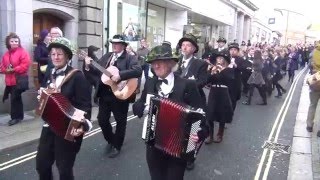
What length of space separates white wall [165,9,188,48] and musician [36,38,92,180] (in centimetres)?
1646

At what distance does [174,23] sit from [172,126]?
1763cm

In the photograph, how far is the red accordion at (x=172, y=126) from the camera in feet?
10.3

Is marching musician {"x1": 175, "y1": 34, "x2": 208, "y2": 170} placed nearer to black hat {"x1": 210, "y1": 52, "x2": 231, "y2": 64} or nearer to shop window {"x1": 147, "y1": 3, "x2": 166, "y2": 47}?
black hat {"x1": 210, "y1": 52, "x2": 231, "y2": 64}

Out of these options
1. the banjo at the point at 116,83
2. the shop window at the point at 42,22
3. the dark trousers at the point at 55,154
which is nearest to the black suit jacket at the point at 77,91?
the dark trousers at the point at 55,154

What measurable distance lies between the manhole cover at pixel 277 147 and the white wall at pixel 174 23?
1334 cm

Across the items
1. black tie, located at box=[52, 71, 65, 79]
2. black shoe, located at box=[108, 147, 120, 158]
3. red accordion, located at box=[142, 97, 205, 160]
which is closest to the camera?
red accordion, located at box=[142, 97, 205, 160]

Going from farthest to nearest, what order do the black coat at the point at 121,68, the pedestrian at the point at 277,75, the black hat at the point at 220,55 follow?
the pedestrian at the point at 277,75, the black hat at the point at 220,55, the black coat at the point at 121,68

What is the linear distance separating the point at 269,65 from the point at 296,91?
294 centimetres

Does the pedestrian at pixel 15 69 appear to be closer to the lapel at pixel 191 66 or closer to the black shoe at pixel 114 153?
the black shoe at pixel 114 153

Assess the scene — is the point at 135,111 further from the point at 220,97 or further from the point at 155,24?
the point at 155,24

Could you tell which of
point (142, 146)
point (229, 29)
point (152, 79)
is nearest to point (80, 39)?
point (142, 146)

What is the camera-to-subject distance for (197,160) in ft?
19.4

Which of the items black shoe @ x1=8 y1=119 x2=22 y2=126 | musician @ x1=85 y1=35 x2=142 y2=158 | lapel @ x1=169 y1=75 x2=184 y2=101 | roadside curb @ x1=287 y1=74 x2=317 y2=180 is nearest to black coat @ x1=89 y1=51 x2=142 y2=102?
musician @ x1=85 y1=35 x2=142 y2=158

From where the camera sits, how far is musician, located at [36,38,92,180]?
363 centimetres
